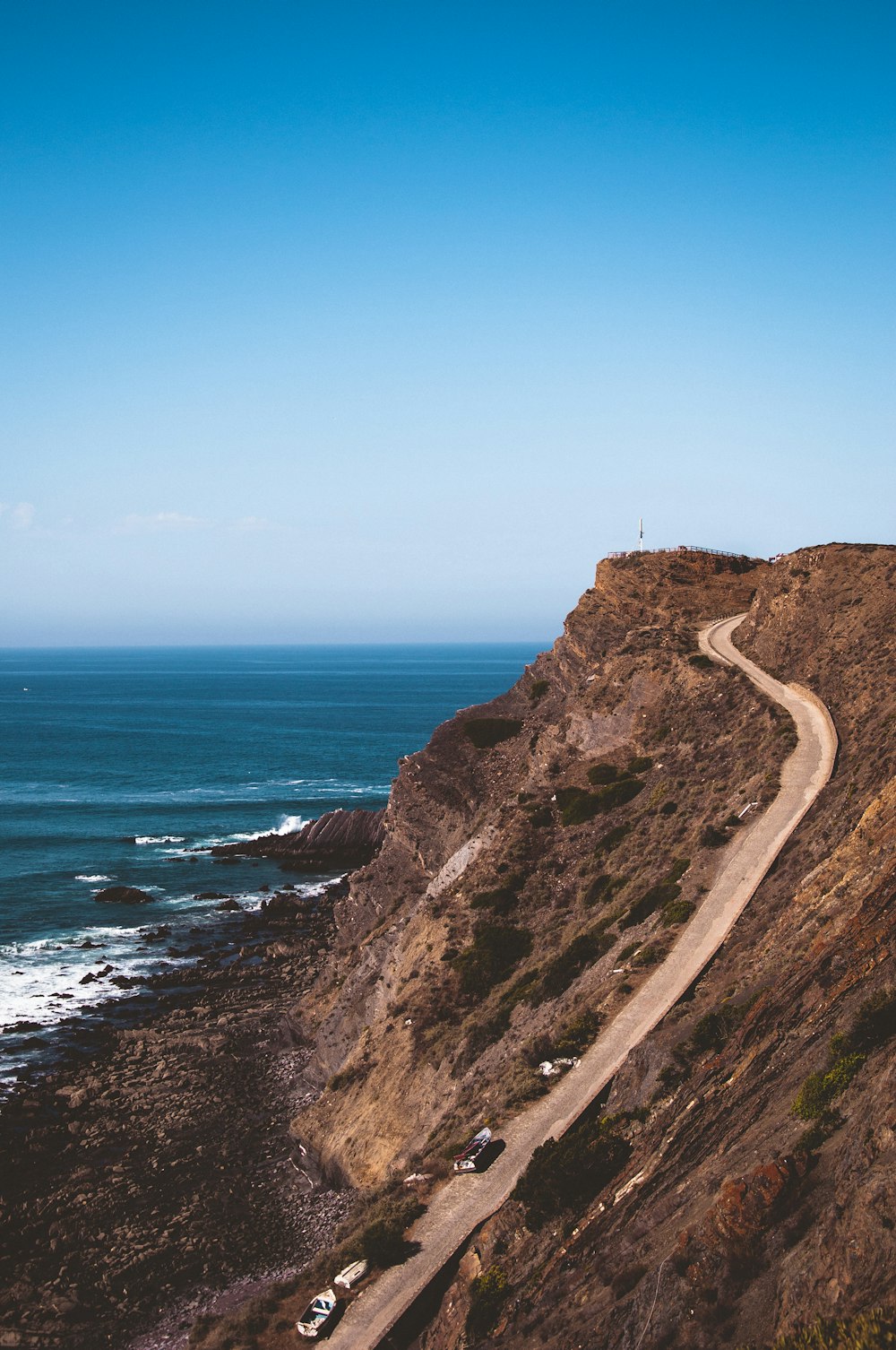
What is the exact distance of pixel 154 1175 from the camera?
126ft

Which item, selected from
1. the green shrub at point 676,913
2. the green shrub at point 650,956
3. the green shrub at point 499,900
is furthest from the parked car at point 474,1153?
the green shrub at point 499,900

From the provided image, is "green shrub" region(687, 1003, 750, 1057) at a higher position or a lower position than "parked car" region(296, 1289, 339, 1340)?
higher

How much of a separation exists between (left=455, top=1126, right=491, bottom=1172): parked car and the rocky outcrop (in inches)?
2614

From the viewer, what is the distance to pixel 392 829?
190 feet

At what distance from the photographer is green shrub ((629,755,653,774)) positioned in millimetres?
48938

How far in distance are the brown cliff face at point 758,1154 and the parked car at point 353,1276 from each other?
10.6 ft

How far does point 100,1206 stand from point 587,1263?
26598 mm

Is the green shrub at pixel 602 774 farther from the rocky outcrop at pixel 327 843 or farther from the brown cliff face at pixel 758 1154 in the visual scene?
the rocky outcrop at pixel 327 843

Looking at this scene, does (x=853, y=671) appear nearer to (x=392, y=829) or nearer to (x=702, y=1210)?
(x=392, y=829)

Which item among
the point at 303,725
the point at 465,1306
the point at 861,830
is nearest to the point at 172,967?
the point at 465,1306

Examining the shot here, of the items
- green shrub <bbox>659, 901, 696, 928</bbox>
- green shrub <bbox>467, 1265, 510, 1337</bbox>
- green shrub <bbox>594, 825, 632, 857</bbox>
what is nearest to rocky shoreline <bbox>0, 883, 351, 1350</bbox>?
green shrub <bbox>467, 1265, 510, 1337</bbox>

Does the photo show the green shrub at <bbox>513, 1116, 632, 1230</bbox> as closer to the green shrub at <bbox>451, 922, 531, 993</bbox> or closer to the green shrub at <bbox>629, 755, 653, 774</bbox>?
the green shrub at <bbox>451, 922, 531, 993</bbox>

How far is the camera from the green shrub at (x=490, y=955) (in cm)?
4022

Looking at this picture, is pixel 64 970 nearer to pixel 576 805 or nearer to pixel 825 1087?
pixel 576 805
